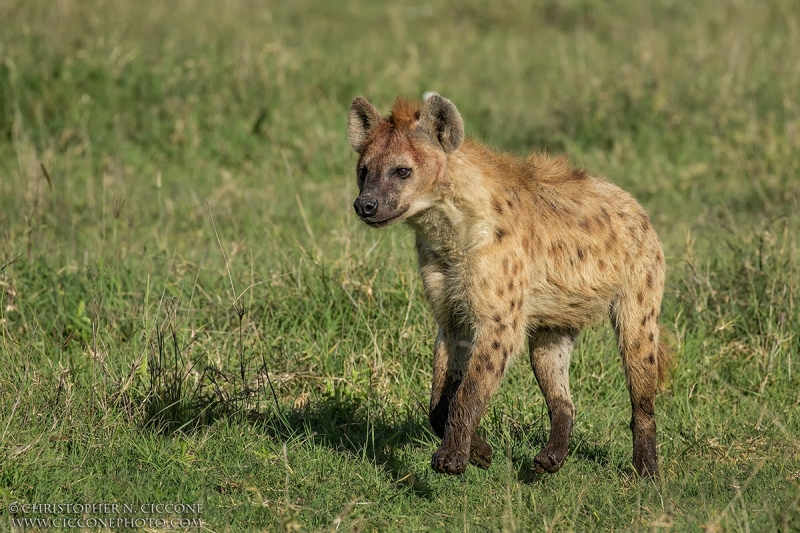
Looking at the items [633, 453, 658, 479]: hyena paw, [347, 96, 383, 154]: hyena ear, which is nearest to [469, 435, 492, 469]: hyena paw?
[633, 453, 658, 479]: hyena paw

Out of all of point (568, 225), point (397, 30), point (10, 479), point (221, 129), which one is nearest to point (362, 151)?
point (568, 225)

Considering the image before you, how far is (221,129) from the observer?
927 cm

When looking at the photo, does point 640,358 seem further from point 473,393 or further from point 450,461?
point 450,461

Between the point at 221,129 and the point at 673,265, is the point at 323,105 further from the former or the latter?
the point at 673,265

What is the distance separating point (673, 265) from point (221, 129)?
4.21 metres

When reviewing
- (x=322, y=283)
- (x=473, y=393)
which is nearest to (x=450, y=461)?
(x=473, y=393)

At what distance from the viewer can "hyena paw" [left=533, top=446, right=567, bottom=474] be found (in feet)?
15.4

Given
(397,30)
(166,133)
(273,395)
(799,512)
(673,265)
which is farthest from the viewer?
(397,30)

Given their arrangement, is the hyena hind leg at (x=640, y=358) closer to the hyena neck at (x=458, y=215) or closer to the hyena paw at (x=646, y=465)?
the hyena paw at (x=646, y=465)

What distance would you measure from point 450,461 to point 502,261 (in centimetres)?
83

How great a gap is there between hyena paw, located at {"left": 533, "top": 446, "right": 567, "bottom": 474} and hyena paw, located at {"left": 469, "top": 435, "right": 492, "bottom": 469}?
0.68ft

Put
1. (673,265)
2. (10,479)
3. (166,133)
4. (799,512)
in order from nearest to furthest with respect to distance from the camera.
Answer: (799,512), (10,479), (673,265), (166,133)

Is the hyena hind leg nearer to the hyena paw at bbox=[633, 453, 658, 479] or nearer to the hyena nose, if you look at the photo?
the hyena paw at bbox=[633, 453, 658, 479]

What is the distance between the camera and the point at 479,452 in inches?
183
